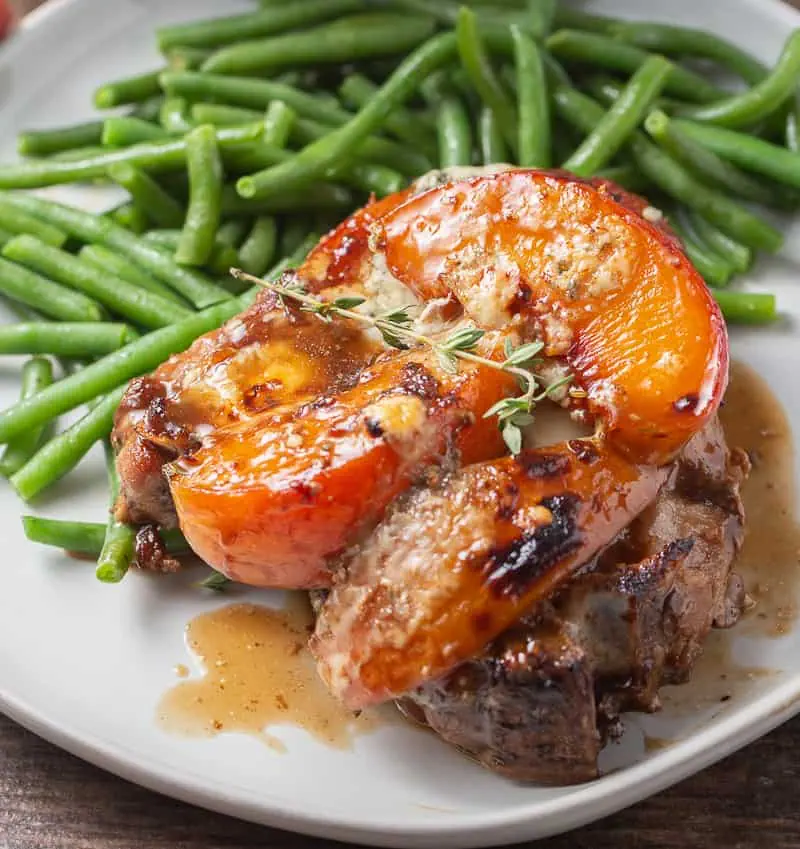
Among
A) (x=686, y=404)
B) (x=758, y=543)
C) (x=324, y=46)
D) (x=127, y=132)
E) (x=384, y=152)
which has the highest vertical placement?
(x=324, y=46)

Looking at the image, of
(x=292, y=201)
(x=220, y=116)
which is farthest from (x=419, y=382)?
(x=220, y=116)

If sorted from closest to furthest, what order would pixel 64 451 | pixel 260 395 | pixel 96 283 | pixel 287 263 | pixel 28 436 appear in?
pixel 260 395
pixel 64 451
pixel 28 436
pixel 96 283
pixel 287 263

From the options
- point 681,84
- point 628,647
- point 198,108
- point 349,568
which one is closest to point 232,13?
point 198,108

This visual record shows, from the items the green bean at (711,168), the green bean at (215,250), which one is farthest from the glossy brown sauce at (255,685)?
the green bean at (711,168)

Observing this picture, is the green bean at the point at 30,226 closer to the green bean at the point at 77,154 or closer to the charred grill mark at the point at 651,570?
the green bean at the point at 77,154

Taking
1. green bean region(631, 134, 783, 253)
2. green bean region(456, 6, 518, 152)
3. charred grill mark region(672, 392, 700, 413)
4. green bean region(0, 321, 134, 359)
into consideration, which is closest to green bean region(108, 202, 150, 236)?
green bean region(0, 321, 134, 359)

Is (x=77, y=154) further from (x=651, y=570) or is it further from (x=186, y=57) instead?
(x=651, y=570)

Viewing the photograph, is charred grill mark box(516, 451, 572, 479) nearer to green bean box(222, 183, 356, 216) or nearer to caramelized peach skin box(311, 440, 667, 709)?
caramelized peach skin box(311, 440, 667, 709)

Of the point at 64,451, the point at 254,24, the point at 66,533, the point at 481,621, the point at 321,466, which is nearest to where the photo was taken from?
the point at 481,621

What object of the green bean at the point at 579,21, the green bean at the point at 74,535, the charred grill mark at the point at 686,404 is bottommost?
the green bean at the point at 74,535
